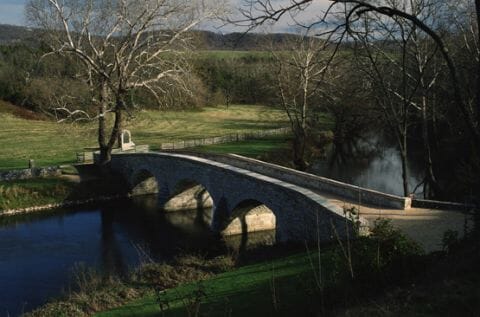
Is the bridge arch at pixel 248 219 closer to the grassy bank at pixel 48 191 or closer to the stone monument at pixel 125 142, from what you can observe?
the grassy bank at pixel 48 191

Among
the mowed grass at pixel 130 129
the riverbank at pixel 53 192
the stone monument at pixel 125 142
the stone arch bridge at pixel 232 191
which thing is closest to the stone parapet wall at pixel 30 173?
the riverbank at pixel 53 192

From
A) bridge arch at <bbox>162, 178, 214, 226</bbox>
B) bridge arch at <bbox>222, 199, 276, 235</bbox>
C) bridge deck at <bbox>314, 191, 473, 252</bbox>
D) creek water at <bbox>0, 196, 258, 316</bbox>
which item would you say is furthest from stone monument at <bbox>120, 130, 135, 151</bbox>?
bridge deck at <bbox>314, 191, 473, 252</bbox>

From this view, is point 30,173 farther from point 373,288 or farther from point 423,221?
point 373,288

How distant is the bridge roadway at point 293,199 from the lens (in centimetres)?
1642

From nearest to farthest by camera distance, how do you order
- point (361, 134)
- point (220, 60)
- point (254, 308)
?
1. point (254, 308)
2. point (361, 134)
3. point (220, 60)

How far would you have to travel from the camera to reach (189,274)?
18031mm

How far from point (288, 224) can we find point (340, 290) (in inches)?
455

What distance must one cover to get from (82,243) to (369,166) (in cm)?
2440

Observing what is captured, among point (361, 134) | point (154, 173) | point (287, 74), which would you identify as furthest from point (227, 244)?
point (361, 134)

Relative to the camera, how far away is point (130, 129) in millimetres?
58625

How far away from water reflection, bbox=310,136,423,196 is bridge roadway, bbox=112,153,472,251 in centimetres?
1028

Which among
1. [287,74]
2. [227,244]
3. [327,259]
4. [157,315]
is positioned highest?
[287,74]

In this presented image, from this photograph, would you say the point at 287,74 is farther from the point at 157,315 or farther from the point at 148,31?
the point at 157,315

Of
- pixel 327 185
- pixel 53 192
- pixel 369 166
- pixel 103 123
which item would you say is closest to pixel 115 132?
pixel 103 123
